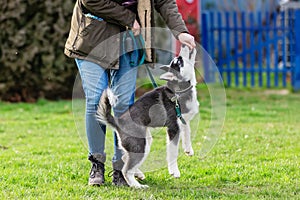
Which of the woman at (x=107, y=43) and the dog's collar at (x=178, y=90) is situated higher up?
the woman at (x=107, y=43)

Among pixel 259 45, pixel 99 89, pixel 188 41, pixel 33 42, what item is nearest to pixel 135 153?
pixel 99 89

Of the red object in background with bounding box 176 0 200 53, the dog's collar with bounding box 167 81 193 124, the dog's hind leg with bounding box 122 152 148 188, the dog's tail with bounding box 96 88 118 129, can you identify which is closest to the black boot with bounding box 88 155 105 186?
the dog's hind leg with bounding box 122 152 148 188

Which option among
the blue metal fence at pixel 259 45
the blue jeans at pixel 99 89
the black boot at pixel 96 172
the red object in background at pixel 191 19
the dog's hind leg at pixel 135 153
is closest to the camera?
the dog's hind leg at pixel 135 153

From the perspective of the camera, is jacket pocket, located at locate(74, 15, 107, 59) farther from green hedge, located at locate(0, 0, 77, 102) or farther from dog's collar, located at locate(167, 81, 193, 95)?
green hedge, located at locate(0, 0, 77, 102)

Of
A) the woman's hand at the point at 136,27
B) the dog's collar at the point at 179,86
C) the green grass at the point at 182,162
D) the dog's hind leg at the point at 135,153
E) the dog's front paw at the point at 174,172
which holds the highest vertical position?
the woman's hand at the point at 136,27

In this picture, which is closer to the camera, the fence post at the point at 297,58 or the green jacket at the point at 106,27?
the green jacket at the point at 106,27

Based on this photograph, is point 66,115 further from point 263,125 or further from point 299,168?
point 299,168

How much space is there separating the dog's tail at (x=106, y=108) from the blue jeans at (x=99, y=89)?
0.14 meters

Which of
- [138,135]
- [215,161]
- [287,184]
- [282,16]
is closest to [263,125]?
[215,161]

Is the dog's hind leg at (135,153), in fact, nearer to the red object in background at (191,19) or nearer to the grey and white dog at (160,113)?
the grey and white dog at (160,113)

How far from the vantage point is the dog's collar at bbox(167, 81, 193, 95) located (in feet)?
14.9

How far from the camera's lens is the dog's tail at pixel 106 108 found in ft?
14.8

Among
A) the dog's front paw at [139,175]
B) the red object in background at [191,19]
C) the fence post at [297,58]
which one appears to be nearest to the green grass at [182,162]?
the dog's front paw at [139,175]

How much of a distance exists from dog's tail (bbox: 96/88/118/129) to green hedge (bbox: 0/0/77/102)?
5.57m
